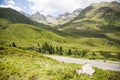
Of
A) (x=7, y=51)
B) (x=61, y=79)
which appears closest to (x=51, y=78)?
(x=61, y=79)

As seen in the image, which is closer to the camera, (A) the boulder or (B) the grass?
(B) the grass

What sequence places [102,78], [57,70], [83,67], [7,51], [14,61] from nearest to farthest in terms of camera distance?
1. [102,78]
2. [83,67]
3. [57,70]
4. [14,61]
5. [7,51]

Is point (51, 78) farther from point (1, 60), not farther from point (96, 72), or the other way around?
point (1, 60)

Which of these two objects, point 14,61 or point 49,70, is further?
point 14,61

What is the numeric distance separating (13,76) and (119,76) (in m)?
14.6

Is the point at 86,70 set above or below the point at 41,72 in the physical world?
above

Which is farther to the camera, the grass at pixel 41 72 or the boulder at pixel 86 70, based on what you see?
the boulder at pixel 86 70

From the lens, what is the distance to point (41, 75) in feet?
81.6

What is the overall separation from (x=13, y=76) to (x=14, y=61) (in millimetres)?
5266

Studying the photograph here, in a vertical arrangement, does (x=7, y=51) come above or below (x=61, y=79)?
above

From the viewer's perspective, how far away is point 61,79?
2286 centimetres

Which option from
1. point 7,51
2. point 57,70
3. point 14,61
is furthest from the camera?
point 7,51

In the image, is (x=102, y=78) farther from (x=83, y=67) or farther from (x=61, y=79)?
(x=61, y=79)

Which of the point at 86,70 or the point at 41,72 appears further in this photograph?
the point at 41,72
